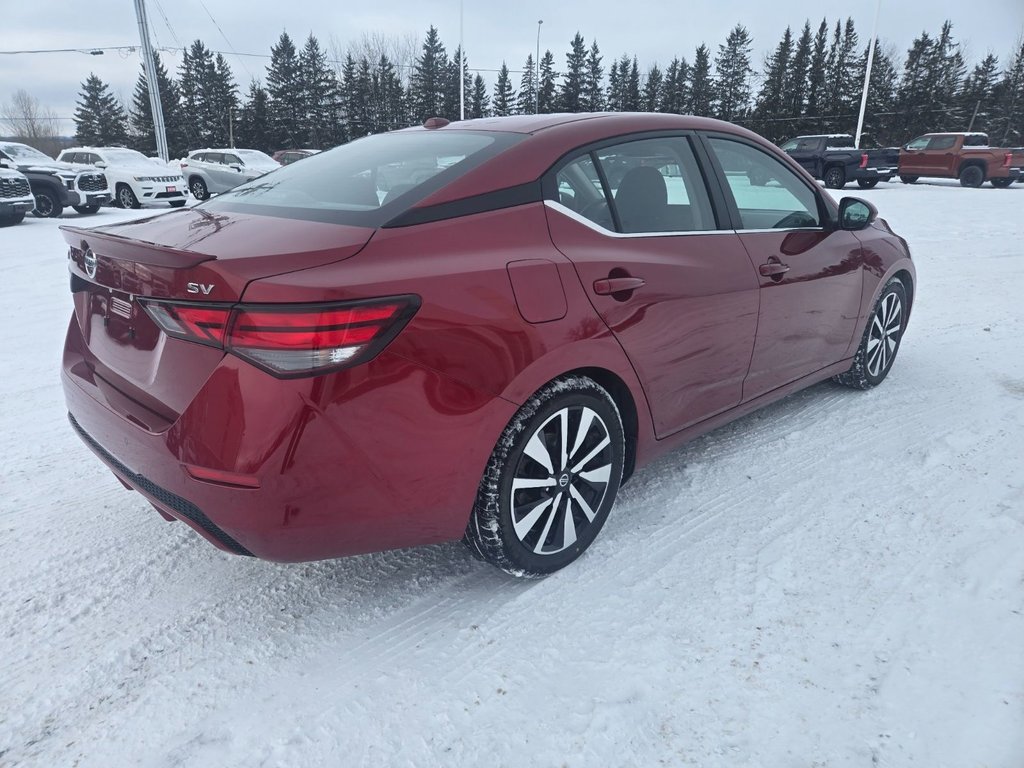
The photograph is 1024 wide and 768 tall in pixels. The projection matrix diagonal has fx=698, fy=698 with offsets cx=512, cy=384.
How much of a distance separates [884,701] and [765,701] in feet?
1.09

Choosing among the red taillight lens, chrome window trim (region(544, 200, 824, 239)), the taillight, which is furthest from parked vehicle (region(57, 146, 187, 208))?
the taillight

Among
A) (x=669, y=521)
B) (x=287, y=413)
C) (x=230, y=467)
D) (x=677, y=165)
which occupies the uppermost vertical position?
(x=677, y=165)

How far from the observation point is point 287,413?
71.4 inches

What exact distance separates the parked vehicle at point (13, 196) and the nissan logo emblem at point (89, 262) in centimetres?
1312

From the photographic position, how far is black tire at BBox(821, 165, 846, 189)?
72.7 feet

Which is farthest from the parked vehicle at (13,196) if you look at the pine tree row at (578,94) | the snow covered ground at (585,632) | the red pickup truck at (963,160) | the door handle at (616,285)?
the pine tree row at (578,94)

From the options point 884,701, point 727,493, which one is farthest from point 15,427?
point 884,701

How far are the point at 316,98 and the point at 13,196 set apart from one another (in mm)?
48318

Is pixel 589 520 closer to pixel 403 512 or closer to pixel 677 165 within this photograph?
pixel 403 512

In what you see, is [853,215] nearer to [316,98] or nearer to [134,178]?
[134,178]

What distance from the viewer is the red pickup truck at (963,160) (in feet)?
72.9

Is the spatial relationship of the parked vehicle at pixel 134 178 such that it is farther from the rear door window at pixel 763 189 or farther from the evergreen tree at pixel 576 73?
the evergreen tree at pixel 576 73

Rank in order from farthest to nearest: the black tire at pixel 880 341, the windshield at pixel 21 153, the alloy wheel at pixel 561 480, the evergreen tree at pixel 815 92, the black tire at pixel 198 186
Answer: the evergreen tree at pixel 815 92
the black tire at pixel 198 186
the windshield at pixel 21 153
the black tire at pixel 880 341
the alloy wheel at pixel 561 480

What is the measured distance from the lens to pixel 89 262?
2.33 meters
